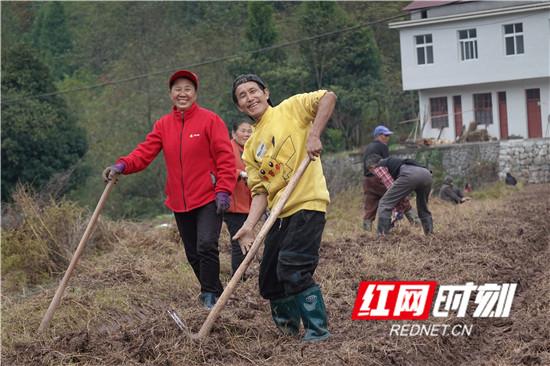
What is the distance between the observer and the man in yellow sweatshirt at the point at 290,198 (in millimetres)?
6578

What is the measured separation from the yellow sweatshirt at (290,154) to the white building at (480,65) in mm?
38173

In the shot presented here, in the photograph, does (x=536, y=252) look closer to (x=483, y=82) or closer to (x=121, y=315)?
(x=121, y=315)

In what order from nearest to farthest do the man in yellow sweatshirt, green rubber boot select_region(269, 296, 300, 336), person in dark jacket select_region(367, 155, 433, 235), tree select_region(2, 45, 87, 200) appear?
→ the man in yellow sweatshirt, green rubber boot select_region(269, 296, 300, 336), person in dark jacket select_region(367, 155, 433, 235), tree select_region(2, 45, 87, 200)

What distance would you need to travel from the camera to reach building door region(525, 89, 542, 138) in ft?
148

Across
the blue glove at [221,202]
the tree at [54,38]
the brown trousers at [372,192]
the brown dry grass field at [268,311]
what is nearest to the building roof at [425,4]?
the tree at [54,38]

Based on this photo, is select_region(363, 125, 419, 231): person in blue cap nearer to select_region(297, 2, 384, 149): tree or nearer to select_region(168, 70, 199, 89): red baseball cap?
select_region(168, 70, 199, 89): red baseball cap

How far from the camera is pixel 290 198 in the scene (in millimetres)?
6648

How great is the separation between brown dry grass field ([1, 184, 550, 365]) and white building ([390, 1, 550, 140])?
3165 cm

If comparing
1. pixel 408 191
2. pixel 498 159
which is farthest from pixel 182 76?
pixel 498 159

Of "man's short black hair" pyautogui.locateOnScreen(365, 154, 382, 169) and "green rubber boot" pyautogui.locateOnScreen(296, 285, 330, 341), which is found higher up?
"green rubber boot" pyautogui.locateOnScreen(296, 285, 330, 341)

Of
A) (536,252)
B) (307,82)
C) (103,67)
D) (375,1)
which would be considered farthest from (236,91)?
(103,67)

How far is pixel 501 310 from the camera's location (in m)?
8.02

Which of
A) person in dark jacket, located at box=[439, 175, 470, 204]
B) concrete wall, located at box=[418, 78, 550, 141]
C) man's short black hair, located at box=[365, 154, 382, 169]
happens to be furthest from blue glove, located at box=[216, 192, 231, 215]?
concrete wall, located at box=[418, 78, 550, 141]

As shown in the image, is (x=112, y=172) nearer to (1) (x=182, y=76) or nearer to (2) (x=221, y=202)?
(2) (x=221, y=202)
